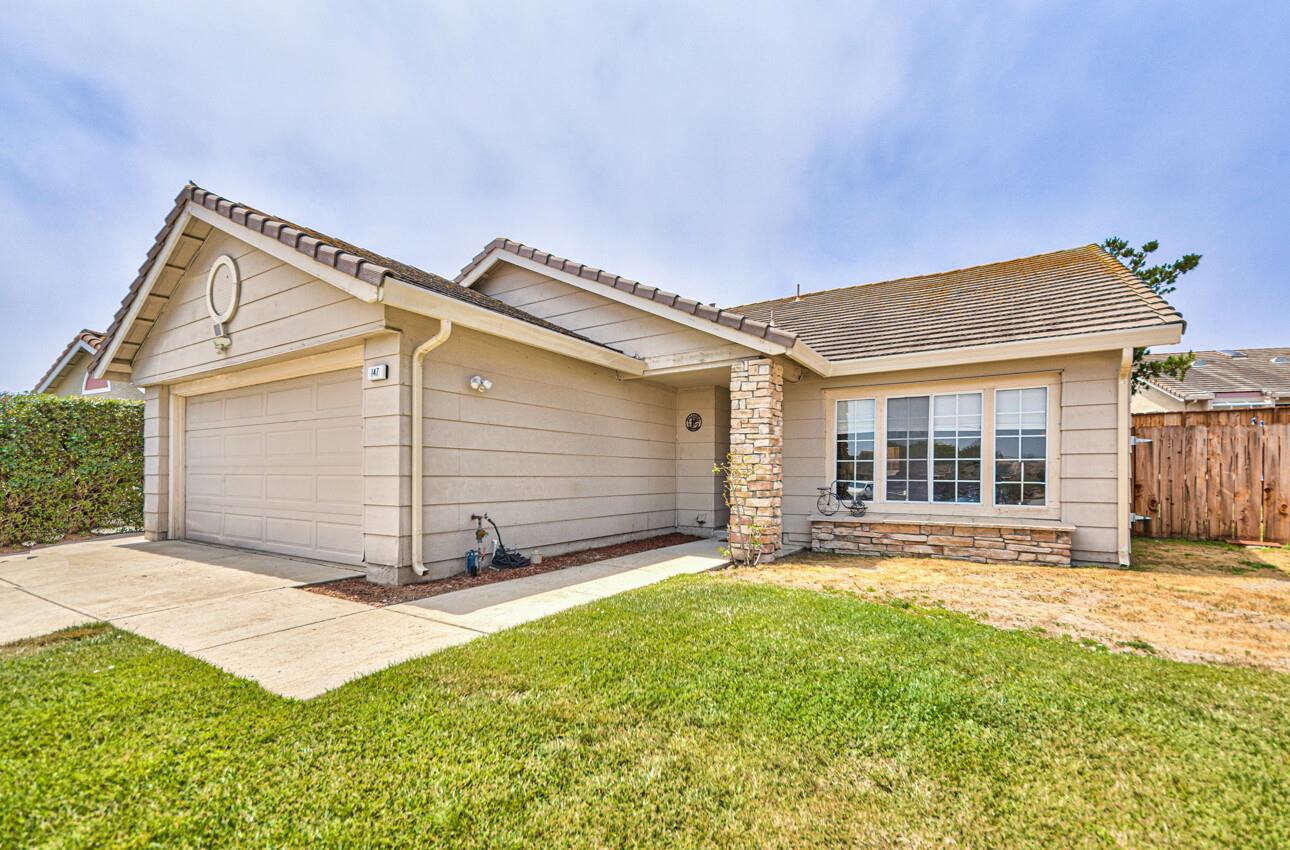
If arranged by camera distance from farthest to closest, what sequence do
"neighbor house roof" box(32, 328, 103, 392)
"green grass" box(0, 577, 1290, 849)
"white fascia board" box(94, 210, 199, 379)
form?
1. "neighbor house roof" box(32, 328, 103, 392)
2. "white fascia board" box(94, 210, 199, 379)
3. "green grass" box(0, 577, 1290, 849)

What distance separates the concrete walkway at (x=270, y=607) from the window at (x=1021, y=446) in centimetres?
403

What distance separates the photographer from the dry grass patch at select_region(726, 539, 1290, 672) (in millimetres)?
4094

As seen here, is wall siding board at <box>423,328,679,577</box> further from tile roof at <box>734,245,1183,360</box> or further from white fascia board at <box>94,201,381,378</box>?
tile roof at <box>734,245,1183,360</box>

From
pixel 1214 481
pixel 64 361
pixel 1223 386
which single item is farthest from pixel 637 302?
pixel 1223 386

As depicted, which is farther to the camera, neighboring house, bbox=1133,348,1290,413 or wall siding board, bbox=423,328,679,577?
neighboring house, bbox=1133,348,1290,413

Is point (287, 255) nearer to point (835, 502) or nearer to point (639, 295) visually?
point (639, 295)

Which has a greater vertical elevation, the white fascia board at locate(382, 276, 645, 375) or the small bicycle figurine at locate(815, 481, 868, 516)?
the white fascia board at locate(382, 276, 645, 375)

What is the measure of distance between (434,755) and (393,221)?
12461 mm

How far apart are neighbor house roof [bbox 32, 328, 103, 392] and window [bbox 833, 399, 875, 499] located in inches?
686

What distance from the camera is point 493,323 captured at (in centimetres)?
620

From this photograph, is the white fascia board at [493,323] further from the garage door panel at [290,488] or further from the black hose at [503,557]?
the garage door panel at [290,488]

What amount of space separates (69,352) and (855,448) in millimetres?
20461

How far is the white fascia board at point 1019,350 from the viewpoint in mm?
6352

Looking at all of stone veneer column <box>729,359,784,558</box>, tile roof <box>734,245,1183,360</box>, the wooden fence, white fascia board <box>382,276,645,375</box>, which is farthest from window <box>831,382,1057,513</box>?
the wooden fence
